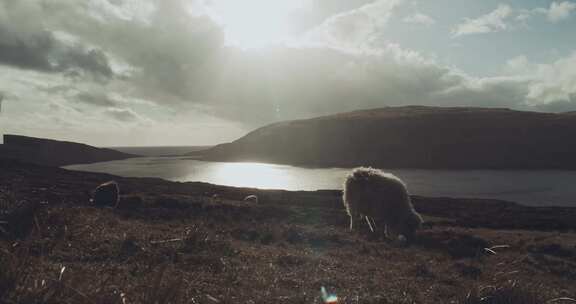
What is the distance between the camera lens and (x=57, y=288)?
3.23m

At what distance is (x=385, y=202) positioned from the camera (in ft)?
51.9

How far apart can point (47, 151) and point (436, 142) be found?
182639mm

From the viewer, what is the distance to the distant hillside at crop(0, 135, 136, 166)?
141m

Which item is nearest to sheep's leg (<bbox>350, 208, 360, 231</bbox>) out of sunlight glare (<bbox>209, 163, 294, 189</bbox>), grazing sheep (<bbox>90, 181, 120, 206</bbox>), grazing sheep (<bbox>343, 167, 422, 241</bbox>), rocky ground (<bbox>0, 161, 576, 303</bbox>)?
grazing sheep (<bbox>343, 167, 422, 241</bbox>)

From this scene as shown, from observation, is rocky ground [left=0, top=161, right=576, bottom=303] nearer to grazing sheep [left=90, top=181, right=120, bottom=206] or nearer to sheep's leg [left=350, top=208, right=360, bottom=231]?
sheep's leg [left=350, top=208, right=360, bottom=231]

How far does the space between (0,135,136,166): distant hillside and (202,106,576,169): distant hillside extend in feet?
287

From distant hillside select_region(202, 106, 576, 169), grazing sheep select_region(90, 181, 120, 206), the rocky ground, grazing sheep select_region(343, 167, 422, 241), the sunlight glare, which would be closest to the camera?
the rocky ground

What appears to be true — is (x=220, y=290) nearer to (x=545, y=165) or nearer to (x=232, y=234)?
(x=232, y=234)

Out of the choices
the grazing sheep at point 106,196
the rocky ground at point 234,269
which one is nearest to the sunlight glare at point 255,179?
the grazing sheep at point 106,196

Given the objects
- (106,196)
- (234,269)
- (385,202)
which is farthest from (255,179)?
(234,269)

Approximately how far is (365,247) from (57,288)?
37.7ft

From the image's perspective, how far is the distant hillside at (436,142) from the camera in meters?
143

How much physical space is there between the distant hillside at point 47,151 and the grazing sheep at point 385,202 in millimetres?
154702

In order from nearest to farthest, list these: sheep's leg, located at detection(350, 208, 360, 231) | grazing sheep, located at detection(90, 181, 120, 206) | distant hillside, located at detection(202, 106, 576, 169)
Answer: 1. sheep's leg, located at detection(350, 208, 360, 231)
2. grazing sheep, located at detection(90, 181, 120, 206)
3. distant hillside, located at detection(202, 106, 576, 169)
